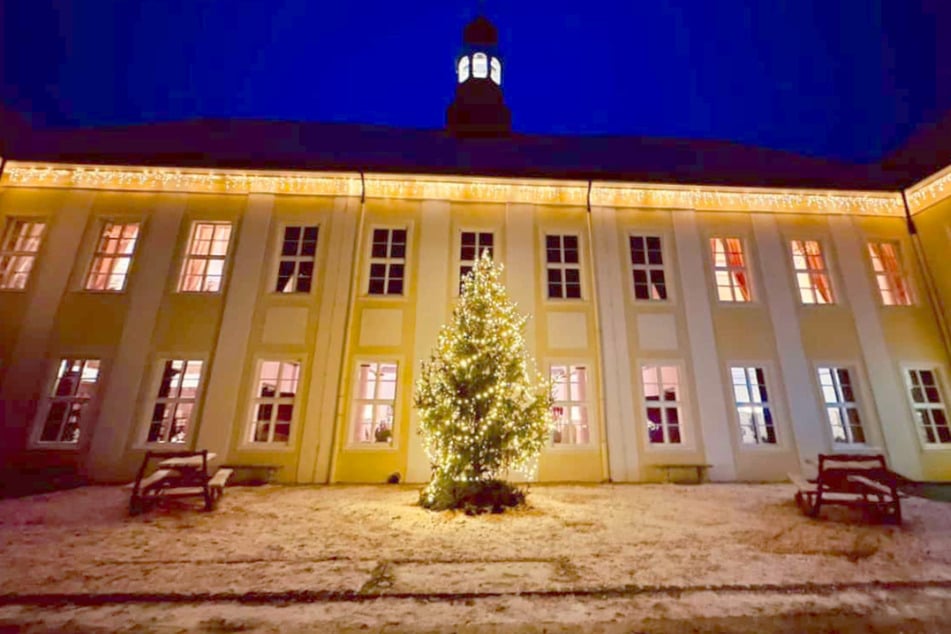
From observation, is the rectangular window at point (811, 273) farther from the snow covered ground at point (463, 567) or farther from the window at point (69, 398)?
the window at point (69, 398)

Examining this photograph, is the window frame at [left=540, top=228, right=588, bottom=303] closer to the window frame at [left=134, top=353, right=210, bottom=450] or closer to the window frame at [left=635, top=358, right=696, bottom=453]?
the window frame at [left=635, top=358, right=696, bottom=453]

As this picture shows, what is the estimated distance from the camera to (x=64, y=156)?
32.9ft

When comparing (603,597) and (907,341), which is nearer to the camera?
(603,597)

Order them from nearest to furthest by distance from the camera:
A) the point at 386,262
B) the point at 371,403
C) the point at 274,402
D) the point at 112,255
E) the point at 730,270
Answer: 1. the point at 274,402
2. the point at 371,403
3. the point at 112,255
4. the point at 386,262
5. the point at 730,270

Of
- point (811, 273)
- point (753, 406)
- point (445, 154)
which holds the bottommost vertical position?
point (753, 406)

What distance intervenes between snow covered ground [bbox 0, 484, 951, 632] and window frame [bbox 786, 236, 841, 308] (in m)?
5.24

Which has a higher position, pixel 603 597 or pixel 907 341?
pixel 907 341

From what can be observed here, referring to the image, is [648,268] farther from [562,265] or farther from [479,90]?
[479,90]

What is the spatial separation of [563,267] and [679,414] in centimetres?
435

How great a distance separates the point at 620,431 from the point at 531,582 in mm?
6198

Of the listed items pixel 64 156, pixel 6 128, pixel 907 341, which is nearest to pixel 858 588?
pixel 907 341

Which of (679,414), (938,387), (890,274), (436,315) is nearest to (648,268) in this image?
(679,414)

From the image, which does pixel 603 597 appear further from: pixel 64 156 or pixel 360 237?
pixel 64 156

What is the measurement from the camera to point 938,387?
31.8ft
